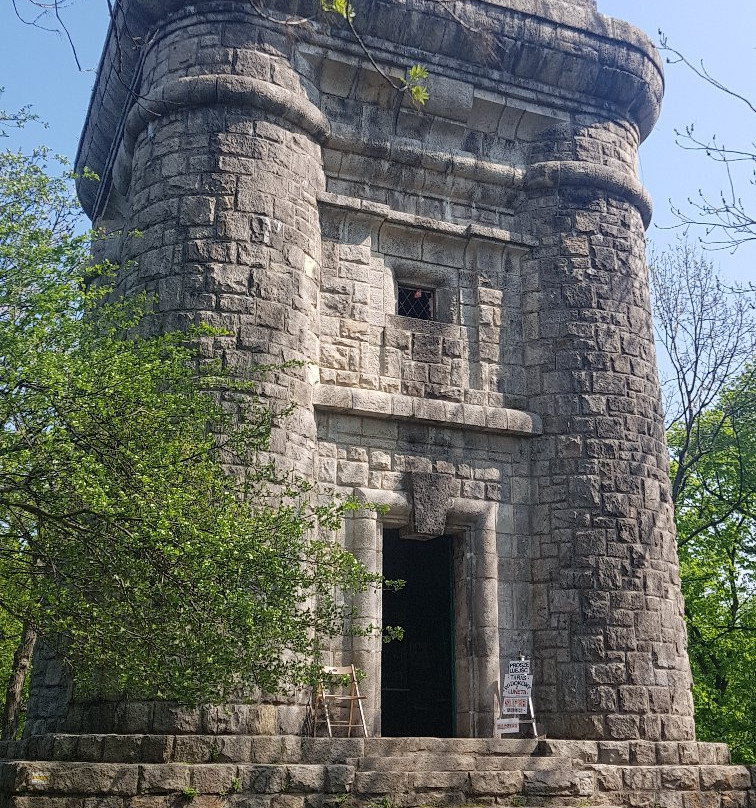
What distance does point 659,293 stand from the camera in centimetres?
1892

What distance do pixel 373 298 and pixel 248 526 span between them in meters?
4.41

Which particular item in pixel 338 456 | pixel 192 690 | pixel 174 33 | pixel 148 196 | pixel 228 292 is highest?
pixel 174 33

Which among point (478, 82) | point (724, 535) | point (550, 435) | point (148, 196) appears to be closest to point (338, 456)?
point (550, 435)

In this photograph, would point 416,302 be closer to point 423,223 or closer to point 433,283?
point 433,283

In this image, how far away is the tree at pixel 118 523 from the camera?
7.09 m

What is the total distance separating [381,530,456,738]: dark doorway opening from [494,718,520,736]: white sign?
2.63m

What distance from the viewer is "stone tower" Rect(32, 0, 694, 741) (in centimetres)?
1064

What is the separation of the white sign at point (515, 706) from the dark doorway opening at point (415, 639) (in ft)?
8.69

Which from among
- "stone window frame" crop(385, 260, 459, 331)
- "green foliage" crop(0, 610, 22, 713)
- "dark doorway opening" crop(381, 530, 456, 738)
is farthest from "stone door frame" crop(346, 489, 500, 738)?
"green foliage" crop(0, 610, 22, 713)

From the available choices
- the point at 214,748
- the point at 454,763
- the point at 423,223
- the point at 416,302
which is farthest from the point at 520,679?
the point at 423,223

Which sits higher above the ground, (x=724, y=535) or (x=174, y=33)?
(x=174, y=33)

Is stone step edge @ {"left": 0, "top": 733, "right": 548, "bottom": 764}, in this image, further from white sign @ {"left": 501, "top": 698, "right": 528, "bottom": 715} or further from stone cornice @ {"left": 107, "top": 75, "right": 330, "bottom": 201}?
stone cornice @ {"left": 107, "top": 75, "right": 330, "bottom": 201}

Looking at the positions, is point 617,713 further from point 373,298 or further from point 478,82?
point 478,82

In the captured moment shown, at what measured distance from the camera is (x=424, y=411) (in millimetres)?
11242
